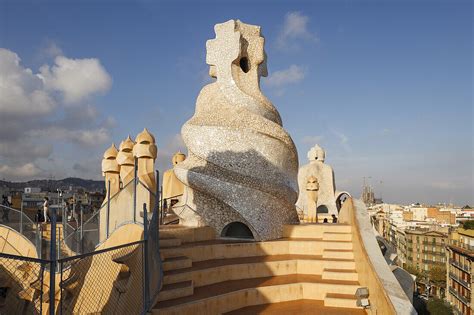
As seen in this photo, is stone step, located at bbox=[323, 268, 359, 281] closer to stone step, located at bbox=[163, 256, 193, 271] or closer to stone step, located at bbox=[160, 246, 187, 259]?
stone step, located at bbox=[163, 256, 193, 271]

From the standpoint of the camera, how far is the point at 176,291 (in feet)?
20.6

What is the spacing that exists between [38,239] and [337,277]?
27.6 feet

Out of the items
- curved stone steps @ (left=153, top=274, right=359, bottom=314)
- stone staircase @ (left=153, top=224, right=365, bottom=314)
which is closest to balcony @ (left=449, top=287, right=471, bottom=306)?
stone staircase @ (left=153, top=224, right=365, bottom=314)

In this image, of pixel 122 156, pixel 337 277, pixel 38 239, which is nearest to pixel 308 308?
pixel 337 277

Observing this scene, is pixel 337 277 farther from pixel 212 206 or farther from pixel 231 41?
pixel 231 41

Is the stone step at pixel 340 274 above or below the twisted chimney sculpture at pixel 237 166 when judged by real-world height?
below

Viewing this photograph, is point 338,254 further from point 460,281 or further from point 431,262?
point 431,262

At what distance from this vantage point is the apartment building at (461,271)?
35.6m

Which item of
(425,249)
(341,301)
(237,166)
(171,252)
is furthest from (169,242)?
(425,249)

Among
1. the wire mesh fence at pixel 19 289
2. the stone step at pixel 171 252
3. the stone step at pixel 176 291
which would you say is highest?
the stone step at pixel 171 252

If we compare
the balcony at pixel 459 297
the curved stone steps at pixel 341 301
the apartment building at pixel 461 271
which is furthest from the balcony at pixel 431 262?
the curved stone steps at pixel 341 301

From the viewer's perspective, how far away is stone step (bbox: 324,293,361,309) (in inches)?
278

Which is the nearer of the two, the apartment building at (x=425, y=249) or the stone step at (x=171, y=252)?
the stone step at (x=171, y=252)

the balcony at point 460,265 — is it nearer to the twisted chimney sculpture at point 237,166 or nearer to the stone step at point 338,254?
the twisted chimney sculpture at point 237,166
